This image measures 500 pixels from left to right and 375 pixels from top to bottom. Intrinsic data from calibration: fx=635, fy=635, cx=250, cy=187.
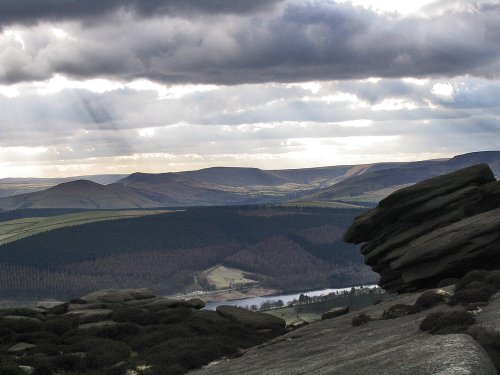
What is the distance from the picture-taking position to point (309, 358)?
4072 centimetres

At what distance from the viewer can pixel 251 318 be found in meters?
77.4

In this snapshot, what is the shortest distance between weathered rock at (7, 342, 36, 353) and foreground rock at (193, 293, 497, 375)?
18761 mm

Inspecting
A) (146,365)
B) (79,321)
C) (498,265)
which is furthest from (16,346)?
(498,265)

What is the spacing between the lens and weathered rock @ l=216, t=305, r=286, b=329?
249 feet

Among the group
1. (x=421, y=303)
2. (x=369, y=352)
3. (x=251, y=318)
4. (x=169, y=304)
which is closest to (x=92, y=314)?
(x=169, y=304)

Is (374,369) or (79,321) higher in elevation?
(374,369)

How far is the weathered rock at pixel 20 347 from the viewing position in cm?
5727

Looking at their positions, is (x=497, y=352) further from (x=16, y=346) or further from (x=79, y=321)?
(x=79, y=321)

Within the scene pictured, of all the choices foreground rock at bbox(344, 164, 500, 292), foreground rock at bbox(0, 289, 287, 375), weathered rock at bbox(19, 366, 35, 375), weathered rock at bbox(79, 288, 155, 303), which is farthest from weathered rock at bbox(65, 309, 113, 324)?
foreground rock at bbox(344, 164, 500, 292)

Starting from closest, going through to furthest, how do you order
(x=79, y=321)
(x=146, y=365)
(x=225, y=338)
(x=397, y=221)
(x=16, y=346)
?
(x=146, y=365), (x=16, y=346), (x=225, y=338), (x=79, y=321), (x=397, y=221)

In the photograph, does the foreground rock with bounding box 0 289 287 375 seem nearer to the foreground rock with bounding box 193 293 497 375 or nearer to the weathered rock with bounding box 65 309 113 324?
the weathered rock with bounding box 65 309 113 324

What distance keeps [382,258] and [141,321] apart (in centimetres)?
2875

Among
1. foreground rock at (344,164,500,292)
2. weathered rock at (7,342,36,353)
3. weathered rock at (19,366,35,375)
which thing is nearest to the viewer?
weathered rock at (19,366,35,375)

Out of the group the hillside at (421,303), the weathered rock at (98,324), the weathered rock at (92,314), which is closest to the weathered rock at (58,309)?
the weathered rock at (92,314)
